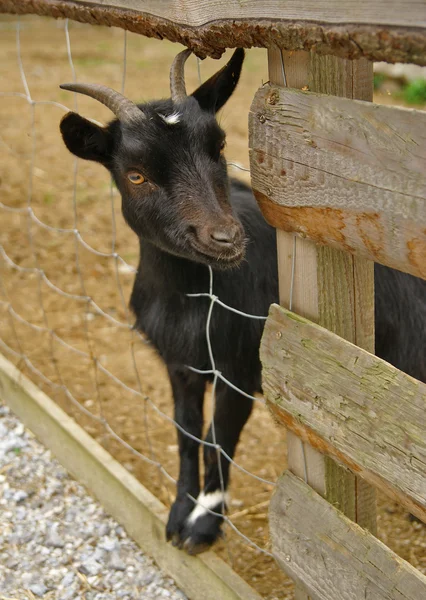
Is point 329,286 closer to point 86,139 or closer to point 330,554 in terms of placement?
point 330,554

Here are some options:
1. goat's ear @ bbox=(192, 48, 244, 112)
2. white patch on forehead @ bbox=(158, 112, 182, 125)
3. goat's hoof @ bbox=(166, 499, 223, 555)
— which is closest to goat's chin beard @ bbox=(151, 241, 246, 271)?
white patch on forehead @ bbox=(158, 112, 182, 125)

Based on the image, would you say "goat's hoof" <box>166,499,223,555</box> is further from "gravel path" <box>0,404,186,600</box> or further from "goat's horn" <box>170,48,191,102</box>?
"goat's horn" <box>170,48,191,102</box>

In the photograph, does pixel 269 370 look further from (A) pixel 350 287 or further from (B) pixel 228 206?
(B) pixel 228 206

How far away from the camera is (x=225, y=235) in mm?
2236

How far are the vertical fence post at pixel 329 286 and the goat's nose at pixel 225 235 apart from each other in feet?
1.01

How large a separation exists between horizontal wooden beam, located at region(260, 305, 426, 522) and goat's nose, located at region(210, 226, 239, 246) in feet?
1.15

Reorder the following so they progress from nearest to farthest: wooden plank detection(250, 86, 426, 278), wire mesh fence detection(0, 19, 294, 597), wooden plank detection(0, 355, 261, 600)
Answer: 1. wooden plank detection(250, 86, 426, 278)
2. wooden plank detection(0, 355, 261, 600)
3. wire mesh fence detection(0, 19, 294, 597)

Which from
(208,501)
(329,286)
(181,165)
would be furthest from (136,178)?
(208,501)

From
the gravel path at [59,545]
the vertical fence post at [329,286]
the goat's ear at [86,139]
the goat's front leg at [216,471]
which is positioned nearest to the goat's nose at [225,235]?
the vertical fence post at [329,286]

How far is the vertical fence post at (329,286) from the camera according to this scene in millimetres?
1617

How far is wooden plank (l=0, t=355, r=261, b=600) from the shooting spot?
270 centimetres

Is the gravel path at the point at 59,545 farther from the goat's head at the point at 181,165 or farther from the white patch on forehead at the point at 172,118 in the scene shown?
the white patch on forehead at the point at 172,118

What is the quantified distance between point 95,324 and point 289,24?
357 cm

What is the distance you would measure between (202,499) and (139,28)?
6.23 ft
